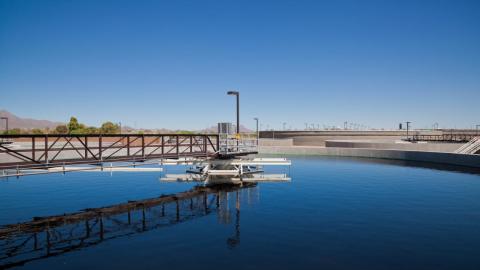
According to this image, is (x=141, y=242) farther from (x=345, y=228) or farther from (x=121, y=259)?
(x=345, y=228)

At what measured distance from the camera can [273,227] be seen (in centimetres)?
1517

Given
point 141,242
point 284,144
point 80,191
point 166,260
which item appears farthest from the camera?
point 284,144

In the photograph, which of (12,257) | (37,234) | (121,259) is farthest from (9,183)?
(121,259)

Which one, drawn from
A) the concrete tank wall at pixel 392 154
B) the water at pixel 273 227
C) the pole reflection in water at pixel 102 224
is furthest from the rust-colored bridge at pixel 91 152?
the concrete tank wall at pixel 392 154

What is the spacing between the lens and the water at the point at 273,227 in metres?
11.6

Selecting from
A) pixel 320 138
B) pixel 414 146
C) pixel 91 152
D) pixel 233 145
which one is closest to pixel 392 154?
pixel 414 146

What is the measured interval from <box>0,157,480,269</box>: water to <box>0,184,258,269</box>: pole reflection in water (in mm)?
85

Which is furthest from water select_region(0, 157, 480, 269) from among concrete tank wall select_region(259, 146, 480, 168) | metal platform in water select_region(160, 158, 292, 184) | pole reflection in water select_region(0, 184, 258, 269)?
concrete tank wall select_region(259, 146, 480, 168)

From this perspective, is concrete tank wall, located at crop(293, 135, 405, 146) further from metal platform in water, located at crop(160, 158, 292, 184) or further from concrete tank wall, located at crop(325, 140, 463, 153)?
metal platform in water, located at crop(160, 158, 292, 184)

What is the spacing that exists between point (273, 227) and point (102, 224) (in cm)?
763

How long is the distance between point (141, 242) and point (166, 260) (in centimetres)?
242

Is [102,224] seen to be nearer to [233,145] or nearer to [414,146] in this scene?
[233,145]

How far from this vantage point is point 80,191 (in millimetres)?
24203

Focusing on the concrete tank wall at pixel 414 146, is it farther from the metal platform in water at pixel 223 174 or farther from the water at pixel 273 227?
the metal platform in water at pixel 223 174
